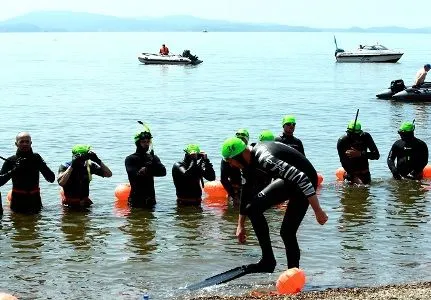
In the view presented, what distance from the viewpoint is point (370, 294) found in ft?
27.9

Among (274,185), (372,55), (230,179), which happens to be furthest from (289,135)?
(372,55)

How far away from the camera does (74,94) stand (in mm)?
Answer: 48031

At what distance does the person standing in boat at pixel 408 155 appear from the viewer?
16.0 m

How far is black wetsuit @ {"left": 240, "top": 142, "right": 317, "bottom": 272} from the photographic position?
8.82 meters

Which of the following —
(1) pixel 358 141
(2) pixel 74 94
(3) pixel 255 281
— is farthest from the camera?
(2) pixel 74 94

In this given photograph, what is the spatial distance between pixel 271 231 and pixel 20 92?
39.0 metres

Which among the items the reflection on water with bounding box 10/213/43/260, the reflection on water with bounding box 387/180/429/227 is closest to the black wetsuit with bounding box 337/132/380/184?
the reflection on water with bounding box 387/180/429/227

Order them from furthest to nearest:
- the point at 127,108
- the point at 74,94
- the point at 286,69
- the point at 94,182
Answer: the point at 286,69 → the point at 74,94 → the point at 127,108 → the point at 94,182

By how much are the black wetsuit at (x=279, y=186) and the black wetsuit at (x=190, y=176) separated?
4.54 metres

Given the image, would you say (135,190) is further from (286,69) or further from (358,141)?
(286,69)

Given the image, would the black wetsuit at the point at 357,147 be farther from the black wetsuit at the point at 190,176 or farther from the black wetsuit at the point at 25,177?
the black wetsuit at the point at 25,177

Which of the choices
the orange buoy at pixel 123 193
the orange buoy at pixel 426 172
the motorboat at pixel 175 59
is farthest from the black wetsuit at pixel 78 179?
the motorboat at pixel 175 59

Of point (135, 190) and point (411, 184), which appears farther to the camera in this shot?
point (411, 184)

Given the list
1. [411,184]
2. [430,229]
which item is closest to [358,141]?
[411,184]
